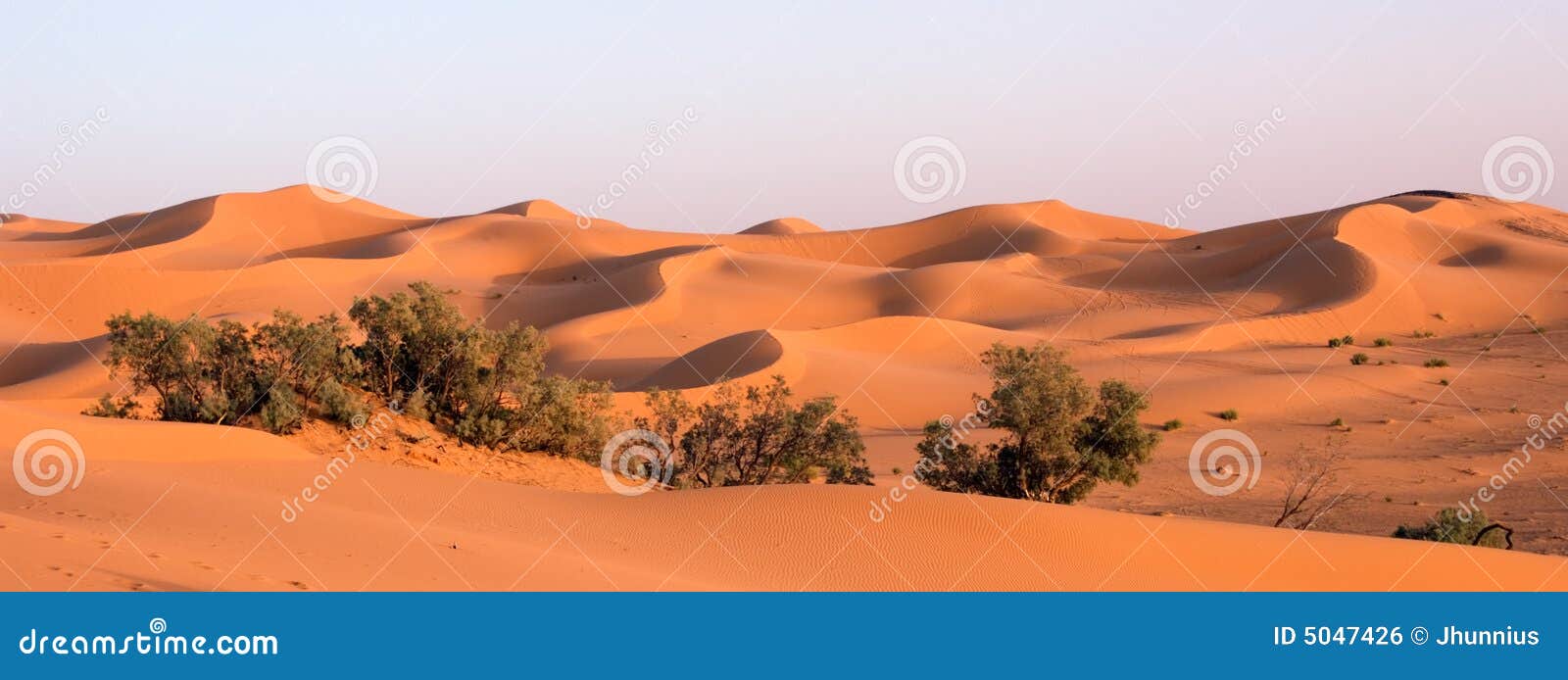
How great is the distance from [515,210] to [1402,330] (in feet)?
190

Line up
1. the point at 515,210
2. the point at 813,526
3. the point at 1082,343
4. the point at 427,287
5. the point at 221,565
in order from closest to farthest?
1. the point at 221,565
2. the point at 813,526
3. the point at 427,287
4. the point at 1082,343
5. the point at 515,210

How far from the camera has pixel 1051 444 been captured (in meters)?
13.5

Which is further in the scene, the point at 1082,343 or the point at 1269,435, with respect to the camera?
the point at 1082,343

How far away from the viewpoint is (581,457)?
49.8 ft

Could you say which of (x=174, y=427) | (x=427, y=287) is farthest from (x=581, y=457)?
(x=174, y=427)

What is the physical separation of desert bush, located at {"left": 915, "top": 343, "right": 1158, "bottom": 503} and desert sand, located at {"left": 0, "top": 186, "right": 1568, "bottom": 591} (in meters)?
0.75

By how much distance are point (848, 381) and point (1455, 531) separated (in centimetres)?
1564

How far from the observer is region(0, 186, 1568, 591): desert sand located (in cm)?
862

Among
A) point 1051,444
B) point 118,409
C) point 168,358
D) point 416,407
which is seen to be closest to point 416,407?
point 416,407

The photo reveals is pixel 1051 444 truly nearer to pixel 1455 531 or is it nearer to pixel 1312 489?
pixel 1455 531

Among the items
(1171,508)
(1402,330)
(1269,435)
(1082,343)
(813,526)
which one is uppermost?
(1402,330)

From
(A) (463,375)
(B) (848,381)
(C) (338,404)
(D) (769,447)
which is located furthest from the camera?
(B) (848,381)

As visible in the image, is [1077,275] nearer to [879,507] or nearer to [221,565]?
[879,507]

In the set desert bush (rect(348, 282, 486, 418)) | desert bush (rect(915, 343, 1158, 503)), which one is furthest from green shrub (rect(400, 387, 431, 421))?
desert bush (rect(915, 343, 1158, 503))
